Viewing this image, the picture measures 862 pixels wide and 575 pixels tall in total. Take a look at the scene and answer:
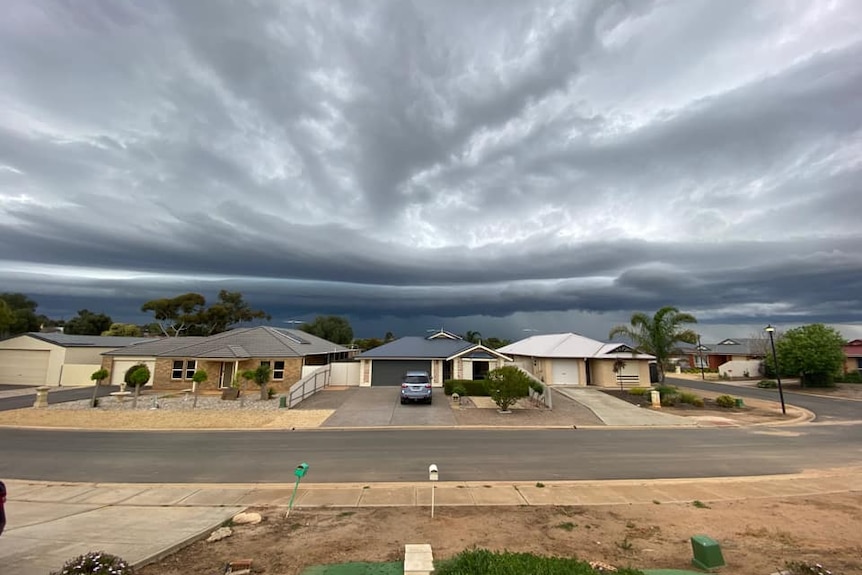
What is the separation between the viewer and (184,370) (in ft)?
103

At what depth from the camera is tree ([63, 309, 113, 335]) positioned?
216 feet

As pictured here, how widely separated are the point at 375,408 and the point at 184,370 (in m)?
17.4

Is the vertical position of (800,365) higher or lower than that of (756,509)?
Result: higher

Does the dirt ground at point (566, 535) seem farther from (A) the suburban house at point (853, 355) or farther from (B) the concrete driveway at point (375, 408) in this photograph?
(A) the suburban house at point (853, 355)

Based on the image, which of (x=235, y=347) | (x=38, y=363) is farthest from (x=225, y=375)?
(x=38, y=363)

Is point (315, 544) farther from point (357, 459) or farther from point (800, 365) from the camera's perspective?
point (800, 365)

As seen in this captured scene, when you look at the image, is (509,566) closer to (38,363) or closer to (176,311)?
(38,363)

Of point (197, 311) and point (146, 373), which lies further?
point (197, 311)

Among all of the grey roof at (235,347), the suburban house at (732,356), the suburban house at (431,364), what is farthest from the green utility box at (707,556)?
the suburban house at (732,356)

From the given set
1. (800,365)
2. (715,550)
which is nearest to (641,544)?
(715,550)

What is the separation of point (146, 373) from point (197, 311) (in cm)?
4510

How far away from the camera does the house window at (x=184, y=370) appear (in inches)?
1234

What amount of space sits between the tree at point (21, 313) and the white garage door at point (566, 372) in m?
65.4

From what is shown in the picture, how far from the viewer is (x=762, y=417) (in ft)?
76.7
